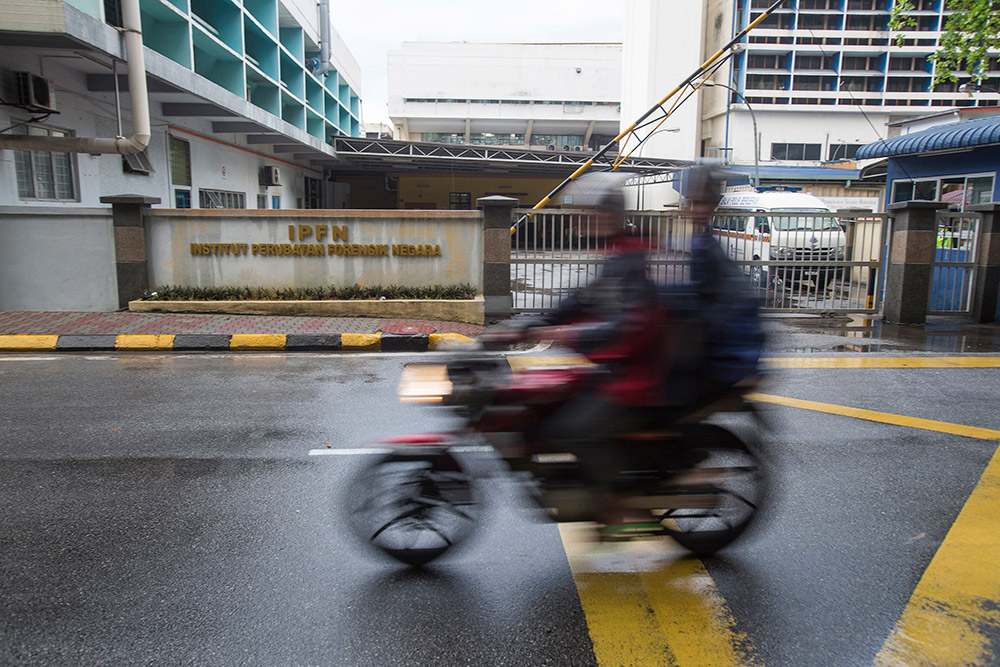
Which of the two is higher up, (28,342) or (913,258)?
(913,258)

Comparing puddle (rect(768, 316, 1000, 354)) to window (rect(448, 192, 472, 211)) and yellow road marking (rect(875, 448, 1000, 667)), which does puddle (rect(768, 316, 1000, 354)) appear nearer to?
yellow road marking (rect(875, 448, 1000, 667))

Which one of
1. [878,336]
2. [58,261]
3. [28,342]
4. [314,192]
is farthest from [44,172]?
[314,192]

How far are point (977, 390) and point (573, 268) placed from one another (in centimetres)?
576

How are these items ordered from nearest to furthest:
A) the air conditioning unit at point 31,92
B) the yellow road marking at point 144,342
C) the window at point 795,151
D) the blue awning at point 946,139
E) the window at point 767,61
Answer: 1. the yellow road marking at point 144,342
2. the air conditioning unit at point 31,92
3. the blue awning at point 946,139
4. the window at point 795,151
5. the window at point 767,61

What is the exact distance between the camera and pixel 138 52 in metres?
11.1

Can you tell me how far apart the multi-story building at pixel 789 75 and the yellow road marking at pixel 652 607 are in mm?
40561

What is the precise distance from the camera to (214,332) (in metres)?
9.15

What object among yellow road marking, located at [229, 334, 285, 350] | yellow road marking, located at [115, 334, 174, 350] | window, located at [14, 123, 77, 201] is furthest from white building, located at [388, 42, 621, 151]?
yellow road marking, located at [115, 334, 174, 350]

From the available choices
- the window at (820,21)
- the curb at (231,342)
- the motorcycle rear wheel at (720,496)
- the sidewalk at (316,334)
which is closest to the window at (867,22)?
the window at (820,21)

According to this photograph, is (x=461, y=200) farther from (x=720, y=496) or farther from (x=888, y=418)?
(x=720, y=496)

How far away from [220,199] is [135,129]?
8.59 metres

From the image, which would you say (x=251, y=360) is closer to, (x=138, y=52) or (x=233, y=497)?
(x=233, y=497)

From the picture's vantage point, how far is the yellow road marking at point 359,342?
887 cm

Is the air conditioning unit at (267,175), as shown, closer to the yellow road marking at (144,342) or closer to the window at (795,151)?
the yellow road marking at (144,342)
